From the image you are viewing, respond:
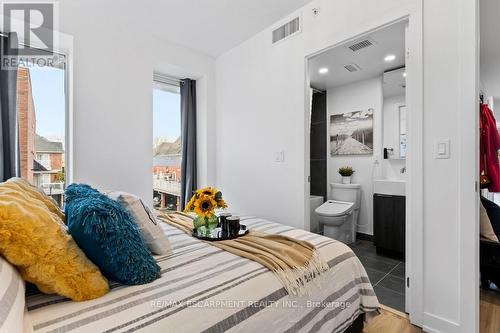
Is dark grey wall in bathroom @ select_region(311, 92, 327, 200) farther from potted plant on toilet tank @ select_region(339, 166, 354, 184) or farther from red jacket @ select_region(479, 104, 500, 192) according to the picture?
red jacket @ select_region(479, 104, 500, 192)

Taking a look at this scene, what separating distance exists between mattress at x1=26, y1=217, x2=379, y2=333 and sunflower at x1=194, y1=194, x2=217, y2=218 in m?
0.21

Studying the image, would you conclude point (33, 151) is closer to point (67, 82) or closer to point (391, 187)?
A: point (67, 82)

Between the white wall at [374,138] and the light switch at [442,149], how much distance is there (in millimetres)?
2087

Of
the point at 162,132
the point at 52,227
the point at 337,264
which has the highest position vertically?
the point at 162,132

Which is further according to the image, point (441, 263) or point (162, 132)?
point (162, 132)

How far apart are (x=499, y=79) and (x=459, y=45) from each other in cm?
385

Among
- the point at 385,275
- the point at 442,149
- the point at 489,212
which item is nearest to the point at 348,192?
the point at 385,275

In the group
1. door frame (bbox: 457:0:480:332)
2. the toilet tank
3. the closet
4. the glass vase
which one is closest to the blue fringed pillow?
the glass vase

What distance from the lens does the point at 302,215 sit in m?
2.55

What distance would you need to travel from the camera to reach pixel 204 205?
5.49 feet

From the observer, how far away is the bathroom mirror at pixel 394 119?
11.7 ft

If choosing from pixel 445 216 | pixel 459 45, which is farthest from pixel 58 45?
pixel 445 216

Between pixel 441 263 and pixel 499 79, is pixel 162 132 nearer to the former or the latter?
pixel 441 263

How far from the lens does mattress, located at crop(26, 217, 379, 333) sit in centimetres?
83
